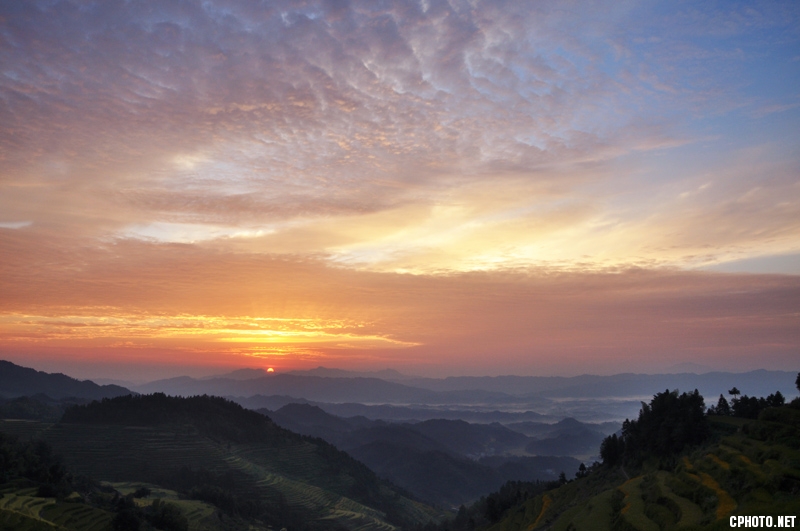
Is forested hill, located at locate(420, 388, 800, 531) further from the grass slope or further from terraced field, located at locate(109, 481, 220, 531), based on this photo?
terraced field, located at locate(109, 481, 220, 531)

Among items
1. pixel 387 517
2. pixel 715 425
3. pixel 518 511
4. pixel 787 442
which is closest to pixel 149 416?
pixel 387 517

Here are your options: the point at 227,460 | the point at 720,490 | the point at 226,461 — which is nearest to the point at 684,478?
the point at 720,490

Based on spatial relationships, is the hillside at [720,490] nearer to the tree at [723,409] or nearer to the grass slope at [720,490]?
the grass slope at [720,490]

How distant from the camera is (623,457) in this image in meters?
63.2

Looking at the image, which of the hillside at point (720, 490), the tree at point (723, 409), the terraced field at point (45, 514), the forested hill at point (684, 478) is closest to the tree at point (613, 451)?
the forested hill at point (684, 478)

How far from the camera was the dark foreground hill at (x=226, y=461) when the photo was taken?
401 feet

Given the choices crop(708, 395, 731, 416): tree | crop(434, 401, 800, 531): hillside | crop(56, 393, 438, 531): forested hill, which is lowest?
crop(56, 393, 438, 531): forested hill

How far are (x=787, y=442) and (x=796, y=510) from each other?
19665mm

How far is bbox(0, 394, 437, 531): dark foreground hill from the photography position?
401 ft

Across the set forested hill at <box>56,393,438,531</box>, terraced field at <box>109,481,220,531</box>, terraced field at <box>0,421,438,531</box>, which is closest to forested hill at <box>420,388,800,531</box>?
terraced field at <box>109,481,220,531</box>

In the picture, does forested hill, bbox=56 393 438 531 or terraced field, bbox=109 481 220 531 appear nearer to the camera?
terraced field, bbox=109 481 220 531

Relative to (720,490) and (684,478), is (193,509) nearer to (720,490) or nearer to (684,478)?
(684,478)

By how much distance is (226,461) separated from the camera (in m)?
145

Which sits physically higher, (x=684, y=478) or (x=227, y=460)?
(x=684, y=478)
